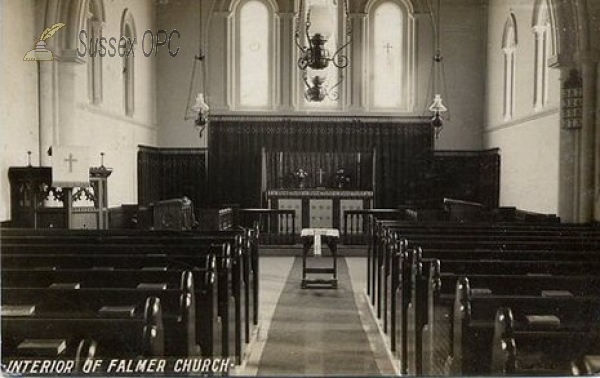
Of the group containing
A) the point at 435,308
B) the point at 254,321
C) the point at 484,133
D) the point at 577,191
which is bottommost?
the point at 254,321

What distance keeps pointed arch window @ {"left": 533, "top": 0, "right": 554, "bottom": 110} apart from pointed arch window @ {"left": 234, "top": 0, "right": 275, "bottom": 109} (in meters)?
5.98

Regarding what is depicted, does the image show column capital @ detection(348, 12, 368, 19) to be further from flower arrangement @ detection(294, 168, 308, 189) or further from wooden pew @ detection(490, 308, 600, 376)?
wooden pew @ detection(490, 308, 600, 376)

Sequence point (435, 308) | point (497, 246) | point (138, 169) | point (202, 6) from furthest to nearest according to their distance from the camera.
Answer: point (202, 6), point (138, 169), point (497, 246), point (435, 308)

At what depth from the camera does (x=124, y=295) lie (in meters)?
3.27

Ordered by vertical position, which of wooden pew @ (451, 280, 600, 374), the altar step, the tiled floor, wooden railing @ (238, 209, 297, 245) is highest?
wooden pew @ (451, 280, 600, 374)

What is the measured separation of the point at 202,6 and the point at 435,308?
12.0m

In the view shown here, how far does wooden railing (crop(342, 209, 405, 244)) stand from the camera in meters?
11.9

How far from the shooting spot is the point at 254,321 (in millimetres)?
6309

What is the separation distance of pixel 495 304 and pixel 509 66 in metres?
10.5

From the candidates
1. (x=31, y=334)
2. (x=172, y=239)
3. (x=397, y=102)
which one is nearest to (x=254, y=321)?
(x=172, y=239)

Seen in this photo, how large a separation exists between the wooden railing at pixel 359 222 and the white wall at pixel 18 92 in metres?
5.90

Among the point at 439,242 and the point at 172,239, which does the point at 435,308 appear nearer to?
the point at 439,242

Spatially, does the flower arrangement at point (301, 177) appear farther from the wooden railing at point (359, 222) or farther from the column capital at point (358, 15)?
the column capital at point (358, 15)

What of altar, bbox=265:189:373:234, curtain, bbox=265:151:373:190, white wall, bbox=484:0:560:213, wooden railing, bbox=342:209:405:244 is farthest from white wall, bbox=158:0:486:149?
wooden railing, bbox=342:209:405:244
